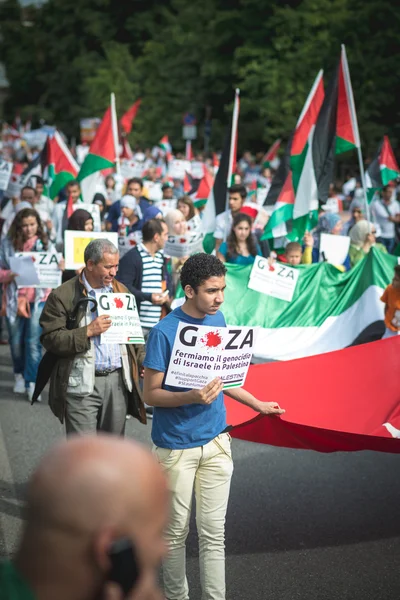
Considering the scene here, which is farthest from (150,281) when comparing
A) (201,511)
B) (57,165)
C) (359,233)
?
(57,165)

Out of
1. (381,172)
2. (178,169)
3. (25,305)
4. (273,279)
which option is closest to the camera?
(25,305)

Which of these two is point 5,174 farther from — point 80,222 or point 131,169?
point 80,222

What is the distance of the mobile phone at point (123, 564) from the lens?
1772 millimetres

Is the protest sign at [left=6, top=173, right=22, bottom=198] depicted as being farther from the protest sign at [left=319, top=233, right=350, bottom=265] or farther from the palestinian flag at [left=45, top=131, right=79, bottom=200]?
the protest sign at [left=319, top=233, right=350, bottom=265]

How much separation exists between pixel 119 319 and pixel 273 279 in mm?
5321

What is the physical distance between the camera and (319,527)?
6199 mm

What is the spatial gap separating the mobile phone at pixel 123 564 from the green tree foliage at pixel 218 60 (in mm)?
35319

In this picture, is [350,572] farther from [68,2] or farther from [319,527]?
[68,2]

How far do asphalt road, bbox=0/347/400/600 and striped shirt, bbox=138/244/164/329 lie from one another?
1.06 m

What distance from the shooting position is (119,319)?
569 cm

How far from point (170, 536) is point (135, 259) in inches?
164

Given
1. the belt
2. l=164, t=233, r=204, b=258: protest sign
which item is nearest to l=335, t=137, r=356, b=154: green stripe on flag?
l=164, t=233, r=204, b=258: protest sign

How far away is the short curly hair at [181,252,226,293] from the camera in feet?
14.8

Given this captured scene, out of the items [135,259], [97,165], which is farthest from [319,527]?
[97,165]
